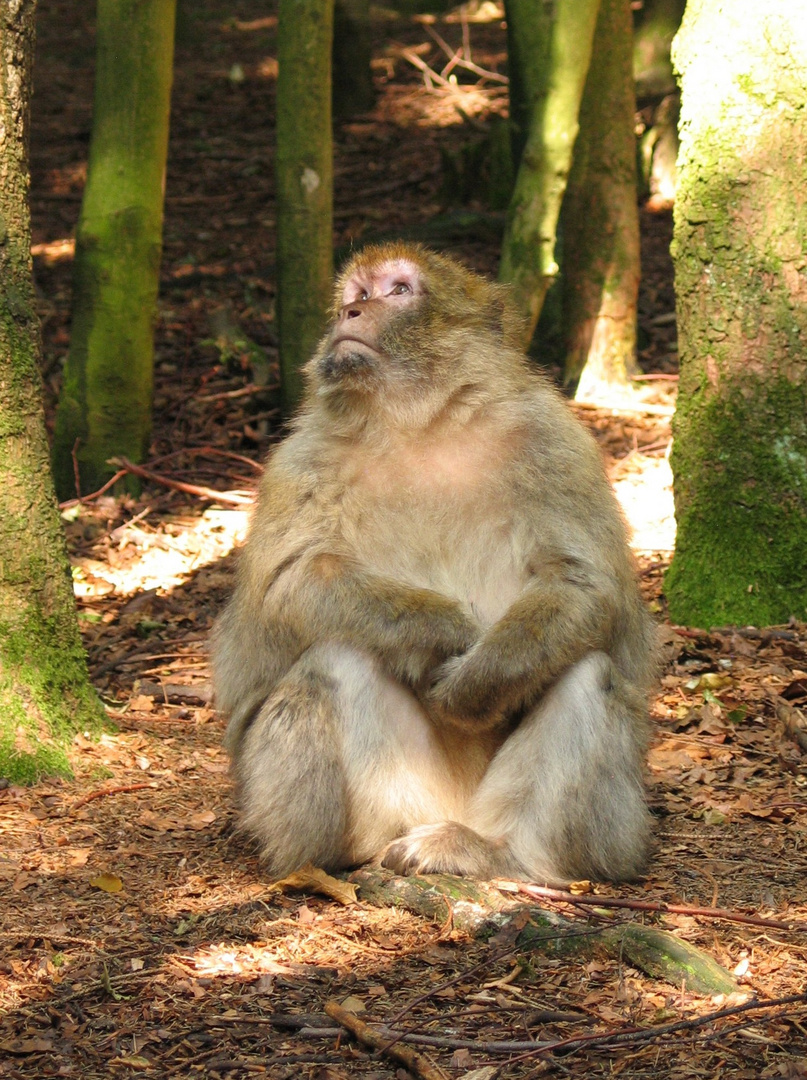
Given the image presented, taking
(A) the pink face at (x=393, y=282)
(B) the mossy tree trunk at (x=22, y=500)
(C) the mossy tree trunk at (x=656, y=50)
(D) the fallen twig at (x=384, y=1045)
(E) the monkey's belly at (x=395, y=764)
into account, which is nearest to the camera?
(D) the fallen twig at (x=384, y=1045)

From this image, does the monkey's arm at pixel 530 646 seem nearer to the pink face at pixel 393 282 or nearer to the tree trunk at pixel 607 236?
the pink face at pixel 393 282

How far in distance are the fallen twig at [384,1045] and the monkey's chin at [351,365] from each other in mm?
1931

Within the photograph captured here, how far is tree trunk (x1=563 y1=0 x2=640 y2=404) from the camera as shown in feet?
29.6

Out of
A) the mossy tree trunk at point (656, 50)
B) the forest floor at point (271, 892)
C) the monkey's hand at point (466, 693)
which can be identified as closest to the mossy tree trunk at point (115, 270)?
the forest floor at point (271, 892)

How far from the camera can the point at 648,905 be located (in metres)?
3.82

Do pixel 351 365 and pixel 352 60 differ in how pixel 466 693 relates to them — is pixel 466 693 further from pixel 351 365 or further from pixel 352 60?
pixel 352 60

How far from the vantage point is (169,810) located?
4730 millimetres

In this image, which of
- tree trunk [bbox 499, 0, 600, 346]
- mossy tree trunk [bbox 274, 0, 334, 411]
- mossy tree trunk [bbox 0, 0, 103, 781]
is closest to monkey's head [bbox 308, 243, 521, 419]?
mossy tree trunk [bbox 0, 0, 103, 781]

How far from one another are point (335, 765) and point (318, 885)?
13.9 inches

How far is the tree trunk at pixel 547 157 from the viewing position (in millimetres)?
7879

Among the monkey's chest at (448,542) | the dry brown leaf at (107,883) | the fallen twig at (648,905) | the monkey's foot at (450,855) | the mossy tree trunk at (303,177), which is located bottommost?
the dry brown leaf at (107,883)

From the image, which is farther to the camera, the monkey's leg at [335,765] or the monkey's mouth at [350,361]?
the monkey's mouth at [350,361]

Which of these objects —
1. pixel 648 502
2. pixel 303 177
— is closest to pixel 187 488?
pixel 303 177

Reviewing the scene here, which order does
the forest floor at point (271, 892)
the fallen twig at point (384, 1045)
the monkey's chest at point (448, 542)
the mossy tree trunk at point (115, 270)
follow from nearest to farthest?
the fallen twig at point (384, 1045) → the forest floor at point (271, 892) → the monkey's chest at point (448, 542) → the mossy tree trunk at point (115, 270)
